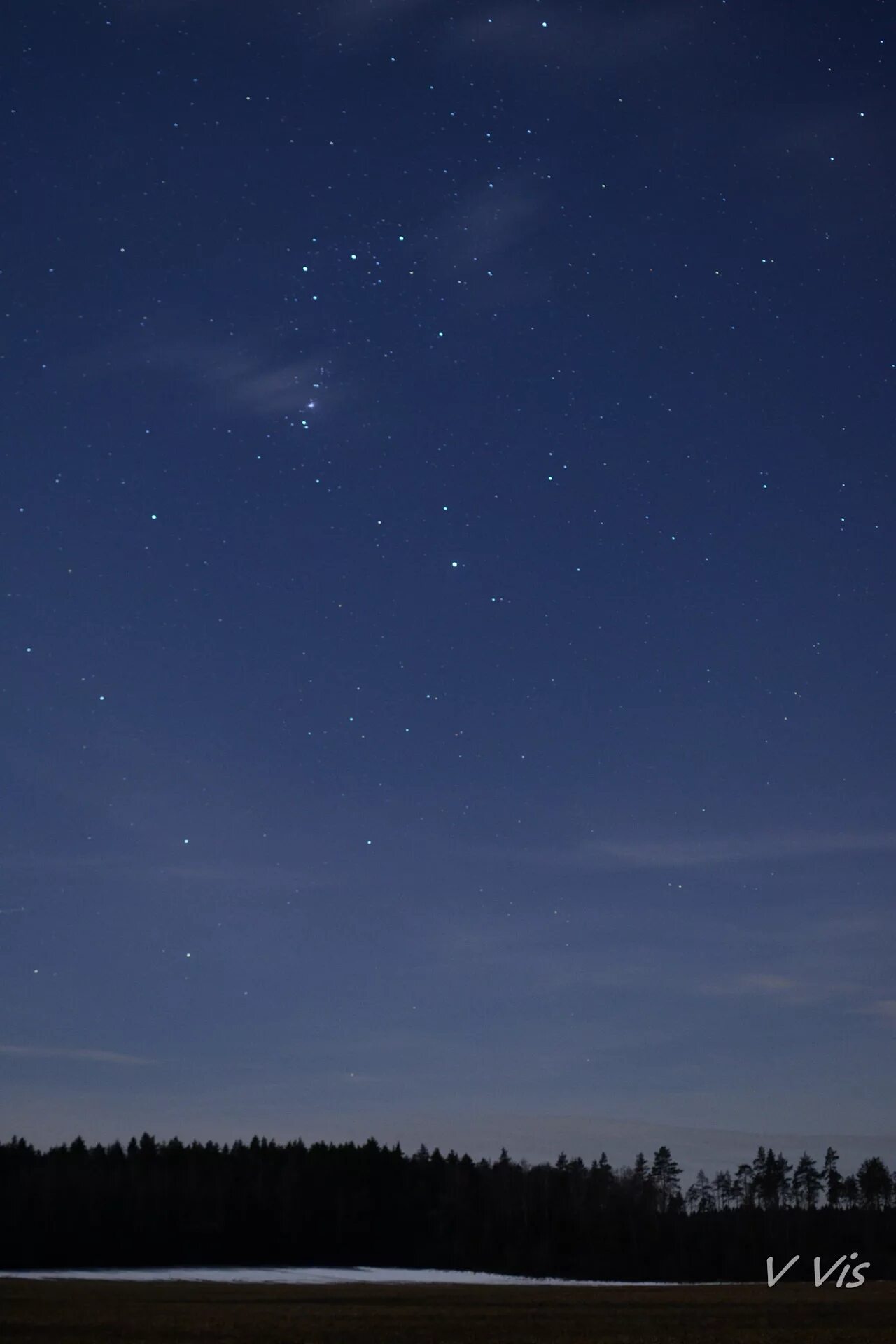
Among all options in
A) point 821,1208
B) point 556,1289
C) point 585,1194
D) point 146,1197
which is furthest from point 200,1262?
point 821,1208

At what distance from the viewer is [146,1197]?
359 feet

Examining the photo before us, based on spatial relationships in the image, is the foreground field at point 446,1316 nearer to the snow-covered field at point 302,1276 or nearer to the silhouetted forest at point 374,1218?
the snow-covered field at point 302,1276

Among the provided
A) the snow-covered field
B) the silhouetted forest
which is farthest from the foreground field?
the silhouetted forest

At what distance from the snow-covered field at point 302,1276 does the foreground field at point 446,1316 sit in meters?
14.2

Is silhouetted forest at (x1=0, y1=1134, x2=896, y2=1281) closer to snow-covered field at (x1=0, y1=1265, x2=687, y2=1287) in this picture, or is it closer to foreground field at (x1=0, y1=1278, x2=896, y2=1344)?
snow-covered field at (x1=0, y1=1265, x2=687, y2=1287)

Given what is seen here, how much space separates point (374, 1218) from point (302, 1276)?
131 feet

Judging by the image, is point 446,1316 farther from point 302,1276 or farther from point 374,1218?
point 374,1218

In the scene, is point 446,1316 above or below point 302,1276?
above

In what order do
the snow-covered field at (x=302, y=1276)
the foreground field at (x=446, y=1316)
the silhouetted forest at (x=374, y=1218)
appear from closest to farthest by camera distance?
the foreground field at (x=446, y=1316) < the snow-covered field at (x=302, y=1276) < the silhouetted forest at (x=374, y=1218)

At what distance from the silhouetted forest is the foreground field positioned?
45.0 meters

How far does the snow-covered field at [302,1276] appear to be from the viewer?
70750 mm

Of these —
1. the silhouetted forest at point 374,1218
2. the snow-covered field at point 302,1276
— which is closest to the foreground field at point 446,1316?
the snow-covered field at point 302,1276

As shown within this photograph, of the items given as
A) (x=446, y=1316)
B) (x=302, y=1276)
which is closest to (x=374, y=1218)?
(x=302, y=1276)

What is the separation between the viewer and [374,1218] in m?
115
